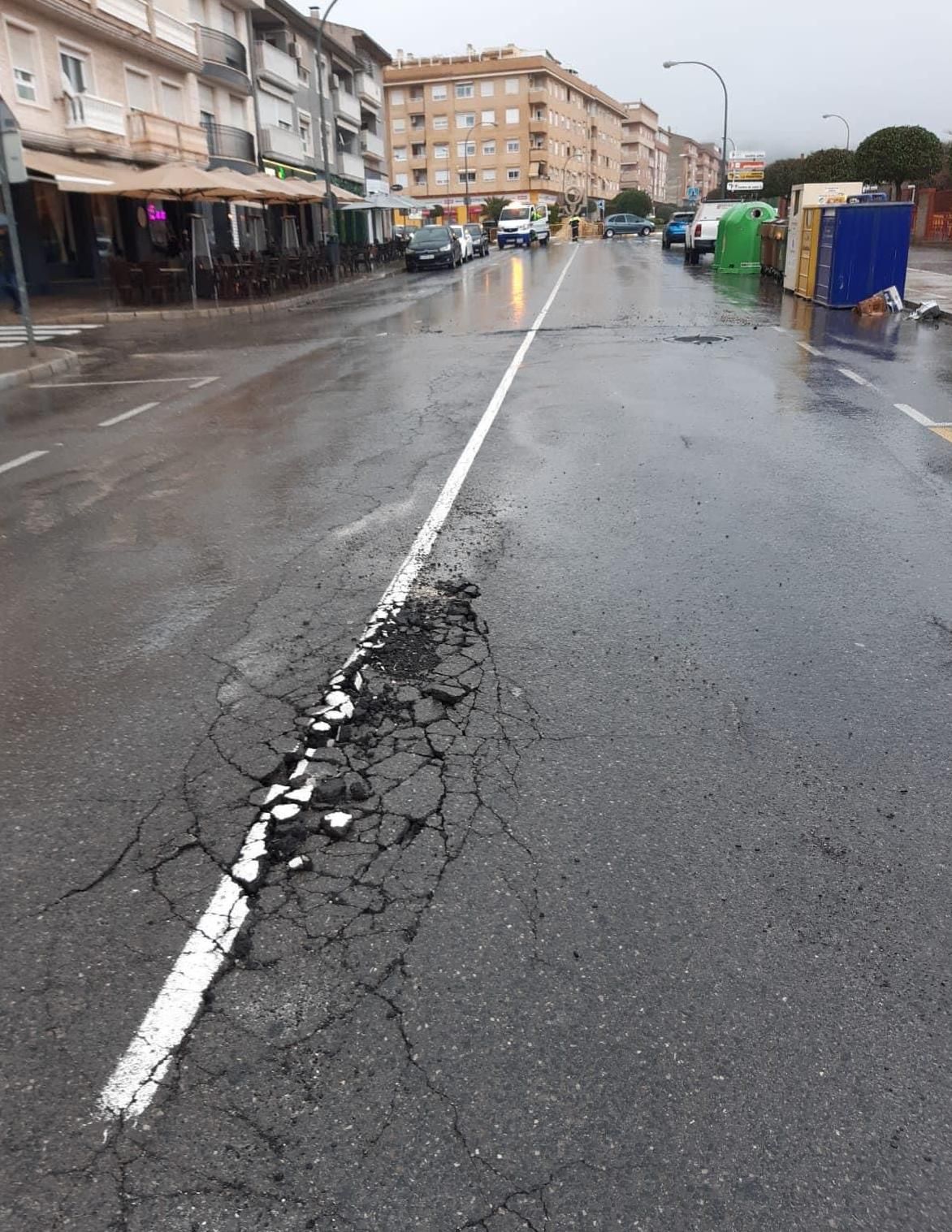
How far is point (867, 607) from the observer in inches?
197

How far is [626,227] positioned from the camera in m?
78.2

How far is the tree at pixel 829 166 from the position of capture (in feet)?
172

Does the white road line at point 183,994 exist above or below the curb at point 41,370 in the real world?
above

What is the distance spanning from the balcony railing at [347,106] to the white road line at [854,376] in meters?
48.7

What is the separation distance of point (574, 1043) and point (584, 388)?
973 centimetres

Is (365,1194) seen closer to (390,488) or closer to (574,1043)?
(574,1043)

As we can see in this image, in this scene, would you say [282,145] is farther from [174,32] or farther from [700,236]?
[700,236]

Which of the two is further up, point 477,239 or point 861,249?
point 861,249

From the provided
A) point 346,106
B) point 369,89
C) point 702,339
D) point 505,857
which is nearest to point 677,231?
point 346,106

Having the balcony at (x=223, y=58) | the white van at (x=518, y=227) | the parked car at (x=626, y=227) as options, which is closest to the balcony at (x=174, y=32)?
the balcony at (x=223, y=58)

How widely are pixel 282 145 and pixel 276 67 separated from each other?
3099 millimetres

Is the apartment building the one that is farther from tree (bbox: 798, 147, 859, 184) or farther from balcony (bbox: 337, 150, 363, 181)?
tree (bbox: 798, 147, 859, 184)

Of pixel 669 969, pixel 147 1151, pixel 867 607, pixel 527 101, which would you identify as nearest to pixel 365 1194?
pixel 147 1151

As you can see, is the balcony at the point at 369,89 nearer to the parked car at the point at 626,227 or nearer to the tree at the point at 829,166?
the parked car at the point at 626,227
